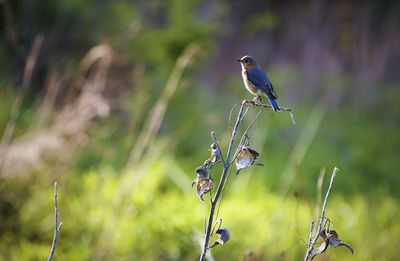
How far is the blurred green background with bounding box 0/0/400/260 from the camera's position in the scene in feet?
9.66

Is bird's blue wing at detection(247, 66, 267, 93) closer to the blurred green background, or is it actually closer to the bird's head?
the bird's head

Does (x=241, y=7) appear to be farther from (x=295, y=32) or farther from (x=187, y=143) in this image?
(x=187, y=143)

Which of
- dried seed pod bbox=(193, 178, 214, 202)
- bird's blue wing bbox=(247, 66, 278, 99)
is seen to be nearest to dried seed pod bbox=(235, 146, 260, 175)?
dried seed pod bbox=(193, 178, 214, 202)

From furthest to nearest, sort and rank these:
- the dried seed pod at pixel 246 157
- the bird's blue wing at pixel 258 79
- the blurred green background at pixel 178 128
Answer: the blurred green background at pixel 178 128
the bird's blue wing at pixel 258 79
the dried seed pod at pixel 246 157

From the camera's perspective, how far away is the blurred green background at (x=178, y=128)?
2.94 metres

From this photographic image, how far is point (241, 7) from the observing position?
10.3 m

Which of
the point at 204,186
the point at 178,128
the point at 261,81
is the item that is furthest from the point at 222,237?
the point at 178,128

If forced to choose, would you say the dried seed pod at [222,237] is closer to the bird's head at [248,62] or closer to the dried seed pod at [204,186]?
the dried seed pod at [204,186]

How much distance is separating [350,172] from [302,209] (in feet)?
3.93

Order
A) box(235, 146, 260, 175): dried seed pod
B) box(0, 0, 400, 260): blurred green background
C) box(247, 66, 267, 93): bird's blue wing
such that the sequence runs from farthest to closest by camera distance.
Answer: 1. box(0, 0, 400, 260): blurred green background
2. box(247, 66, 267, 93): bird's blue wing
3. box(235, 146, 260, 175): dried seed pod

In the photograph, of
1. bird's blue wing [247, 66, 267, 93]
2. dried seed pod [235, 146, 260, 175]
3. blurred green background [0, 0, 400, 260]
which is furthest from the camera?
blurred green background [0, 0, 400, 260]

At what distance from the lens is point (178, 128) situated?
509 centimetres

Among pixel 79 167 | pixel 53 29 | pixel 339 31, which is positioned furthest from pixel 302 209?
pixel 339 31

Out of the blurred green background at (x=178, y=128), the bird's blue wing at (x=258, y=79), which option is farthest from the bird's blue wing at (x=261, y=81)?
the blurred green background at (x=178, y=128)
